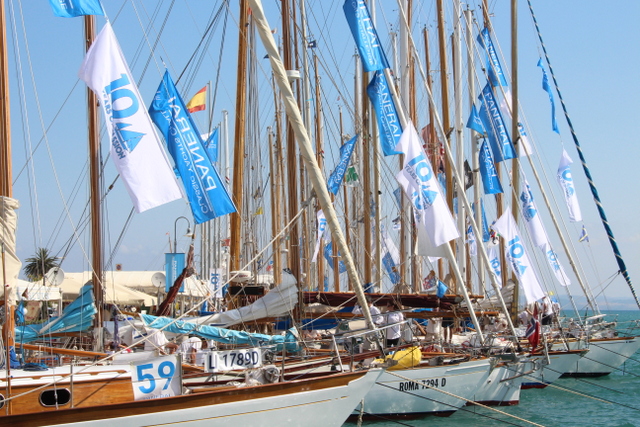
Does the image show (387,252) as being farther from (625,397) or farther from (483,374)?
(483,374)

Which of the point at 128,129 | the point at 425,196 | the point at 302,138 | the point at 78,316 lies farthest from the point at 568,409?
the point at 128,129

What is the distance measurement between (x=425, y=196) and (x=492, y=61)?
501 inches

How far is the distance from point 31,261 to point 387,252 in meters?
44.5

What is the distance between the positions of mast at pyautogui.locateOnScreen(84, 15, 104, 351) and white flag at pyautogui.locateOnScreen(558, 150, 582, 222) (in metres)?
17.4

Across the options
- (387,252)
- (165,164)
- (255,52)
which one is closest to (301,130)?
(165,164)

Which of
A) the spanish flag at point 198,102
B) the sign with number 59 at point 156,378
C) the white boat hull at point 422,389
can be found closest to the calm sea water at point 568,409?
the white boat hull at point 422,389

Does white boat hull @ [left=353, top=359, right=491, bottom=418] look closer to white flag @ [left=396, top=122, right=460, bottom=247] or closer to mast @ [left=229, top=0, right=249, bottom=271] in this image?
white flag @ [left=396, top=122, right=460, bottom=247]

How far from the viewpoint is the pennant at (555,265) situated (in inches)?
931

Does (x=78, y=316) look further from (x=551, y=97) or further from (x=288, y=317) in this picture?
(x=551, y=97)

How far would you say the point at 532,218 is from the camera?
24.3 m

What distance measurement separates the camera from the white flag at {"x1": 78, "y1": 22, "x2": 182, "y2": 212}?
12938mm

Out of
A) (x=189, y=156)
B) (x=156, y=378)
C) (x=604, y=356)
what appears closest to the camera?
(x=156, y=378)

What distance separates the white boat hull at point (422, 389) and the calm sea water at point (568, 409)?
27 cm

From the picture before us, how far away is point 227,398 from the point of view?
11719 mm
